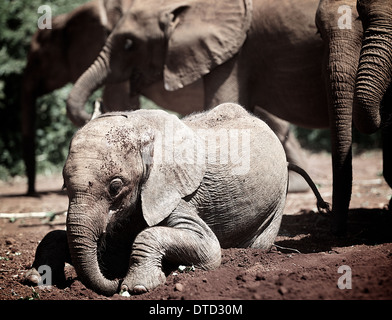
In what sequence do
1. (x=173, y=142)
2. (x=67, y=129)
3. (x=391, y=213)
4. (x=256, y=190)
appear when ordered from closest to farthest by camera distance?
(x=173, y=142) → (x=256, y=190) → (x=391, y=213) → (x=67, y=129)

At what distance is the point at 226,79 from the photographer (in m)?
7.07

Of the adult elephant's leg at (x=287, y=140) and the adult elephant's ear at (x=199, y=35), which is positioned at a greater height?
the adult elephant's ear at (x=199, y=35)

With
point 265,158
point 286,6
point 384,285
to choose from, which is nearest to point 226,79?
point 286,6

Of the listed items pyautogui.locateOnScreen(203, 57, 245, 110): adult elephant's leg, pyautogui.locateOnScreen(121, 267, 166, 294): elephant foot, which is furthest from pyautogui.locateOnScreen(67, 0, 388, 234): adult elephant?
pyautogui.locateOnScreen(121, 267, 166, 294): elephant foot

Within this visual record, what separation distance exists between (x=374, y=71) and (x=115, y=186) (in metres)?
2.21

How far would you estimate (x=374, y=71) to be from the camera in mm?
4465

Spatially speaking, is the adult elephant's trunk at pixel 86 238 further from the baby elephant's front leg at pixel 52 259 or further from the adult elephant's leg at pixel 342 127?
the adult elephant's leg at pixel 342 127

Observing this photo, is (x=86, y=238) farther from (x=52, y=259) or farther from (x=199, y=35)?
(x=199, y=35)

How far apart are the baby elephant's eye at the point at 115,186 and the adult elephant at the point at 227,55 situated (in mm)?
3168

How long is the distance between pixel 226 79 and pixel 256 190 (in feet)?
10.3

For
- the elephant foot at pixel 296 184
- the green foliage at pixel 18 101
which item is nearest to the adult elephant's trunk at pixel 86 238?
the elephant foot at pixel 296 184

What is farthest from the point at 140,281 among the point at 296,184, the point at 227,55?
the point at 296,184

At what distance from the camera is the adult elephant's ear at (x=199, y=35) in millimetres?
7055
